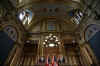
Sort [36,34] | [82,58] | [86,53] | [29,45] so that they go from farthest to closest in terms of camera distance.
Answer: [36,34] → [29,45] → [82,58] → [86,53]

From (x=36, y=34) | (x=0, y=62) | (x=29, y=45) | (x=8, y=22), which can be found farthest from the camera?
(x=36, y=34)

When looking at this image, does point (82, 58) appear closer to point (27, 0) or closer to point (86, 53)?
point (86, 53)

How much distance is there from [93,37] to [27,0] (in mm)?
6830

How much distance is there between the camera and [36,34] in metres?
11.2

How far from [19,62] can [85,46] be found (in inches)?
265

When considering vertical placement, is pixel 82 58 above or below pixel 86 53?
below

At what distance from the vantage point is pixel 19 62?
8.48 metres

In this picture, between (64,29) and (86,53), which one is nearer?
(86,53)

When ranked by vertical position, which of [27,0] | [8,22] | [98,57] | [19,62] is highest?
[27,0]

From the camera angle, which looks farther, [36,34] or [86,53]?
[36,34]

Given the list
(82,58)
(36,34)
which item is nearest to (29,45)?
(36,34)

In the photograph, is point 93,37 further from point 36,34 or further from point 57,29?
point 36,34

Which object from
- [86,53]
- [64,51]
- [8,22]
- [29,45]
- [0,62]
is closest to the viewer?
[0,62]

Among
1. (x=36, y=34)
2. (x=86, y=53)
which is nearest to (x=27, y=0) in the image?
A: (x=36, y=34)
